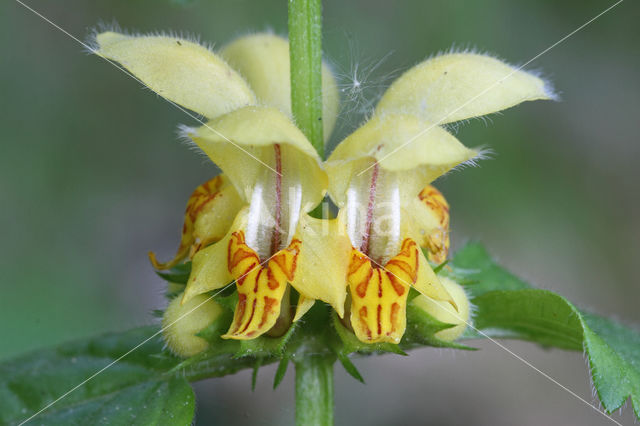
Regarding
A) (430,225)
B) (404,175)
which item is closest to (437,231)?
(430,225)

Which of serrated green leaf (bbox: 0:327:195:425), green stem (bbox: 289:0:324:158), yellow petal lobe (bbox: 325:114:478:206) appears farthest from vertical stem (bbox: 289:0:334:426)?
serrated green leaf (bbox: 0:327:195:425)

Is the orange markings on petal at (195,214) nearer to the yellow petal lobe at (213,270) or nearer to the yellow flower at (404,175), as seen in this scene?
the yellow petal lobe at (213,270)

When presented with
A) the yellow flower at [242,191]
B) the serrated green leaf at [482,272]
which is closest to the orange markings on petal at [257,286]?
the yellow flower at [242,191]

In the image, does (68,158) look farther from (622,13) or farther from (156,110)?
(622,13)

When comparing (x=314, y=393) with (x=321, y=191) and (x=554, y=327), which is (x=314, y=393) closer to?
(x=321, y=191)

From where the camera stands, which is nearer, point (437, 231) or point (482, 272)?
point (437, 231)

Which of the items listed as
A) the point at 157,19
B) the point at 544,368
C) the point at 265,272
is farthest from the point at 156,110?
the point at 265,272
